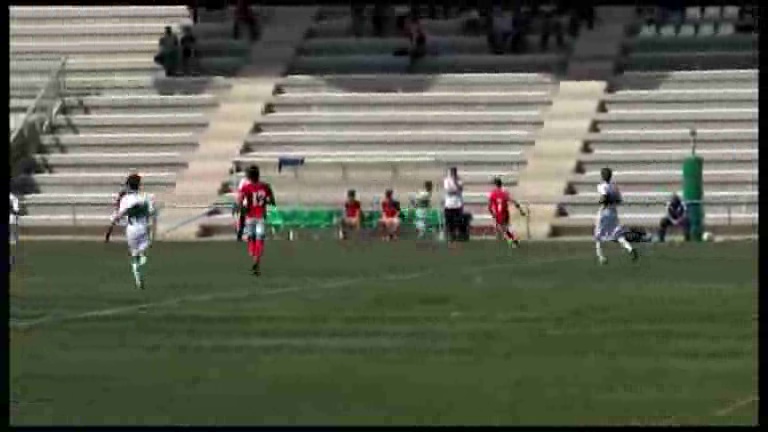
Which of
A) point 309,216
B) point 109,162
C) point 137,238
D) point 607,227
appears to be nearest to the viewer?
point 137,238

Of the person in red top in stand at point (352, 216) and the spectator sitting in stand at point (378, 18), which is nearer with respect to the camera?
the person in red top in stand at point (352, 216)

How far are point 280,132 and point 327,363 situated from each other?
3357cm

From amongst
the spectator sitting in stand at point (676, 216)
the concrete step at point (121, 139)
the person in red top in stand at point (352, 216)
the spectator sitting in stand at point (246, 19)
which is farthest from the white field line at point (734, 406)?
the spectator sitting in stand at point (246, 19)

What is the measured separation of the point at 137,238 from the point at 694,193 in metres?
18.3

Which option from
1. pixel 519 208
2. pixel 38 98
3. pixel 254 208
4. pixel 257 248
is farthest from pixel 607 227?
pixel 38 98

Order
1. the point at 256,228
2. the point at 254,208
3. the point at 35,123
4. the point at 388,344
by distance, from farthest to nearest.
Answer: the point at 35,123 → the point at 254,208 → the point at 256,228 → the point at 388,344

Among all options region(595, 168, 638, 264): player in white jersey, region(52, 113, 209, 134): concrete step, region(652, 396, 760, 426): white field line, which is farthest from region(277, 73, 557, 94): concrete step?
region(652, 396, 760, 426): white field line

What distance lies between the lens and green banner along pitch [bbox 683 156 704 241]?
4537cm

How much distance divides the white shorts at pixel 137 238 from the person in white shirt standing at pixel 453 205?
15.4 m

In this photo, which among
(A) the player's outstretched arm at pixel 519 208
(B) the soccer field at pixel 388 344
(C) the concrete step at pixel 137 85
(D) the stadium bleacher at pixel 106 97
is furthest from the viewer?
(C) the concrete step at pixel 137 85

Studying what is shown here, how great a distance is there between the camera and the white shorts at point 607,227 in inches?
1385

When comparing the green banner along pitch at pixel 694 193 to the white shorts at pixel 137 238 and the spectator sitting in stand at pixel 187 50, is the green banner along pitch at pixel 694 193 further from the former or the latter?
the white shorts at pixel 137 238

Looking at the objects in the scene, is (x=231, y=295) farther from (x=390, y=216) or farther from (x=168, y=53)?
(x=168, y=53)

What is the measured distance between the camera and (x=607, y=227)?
116 feet
